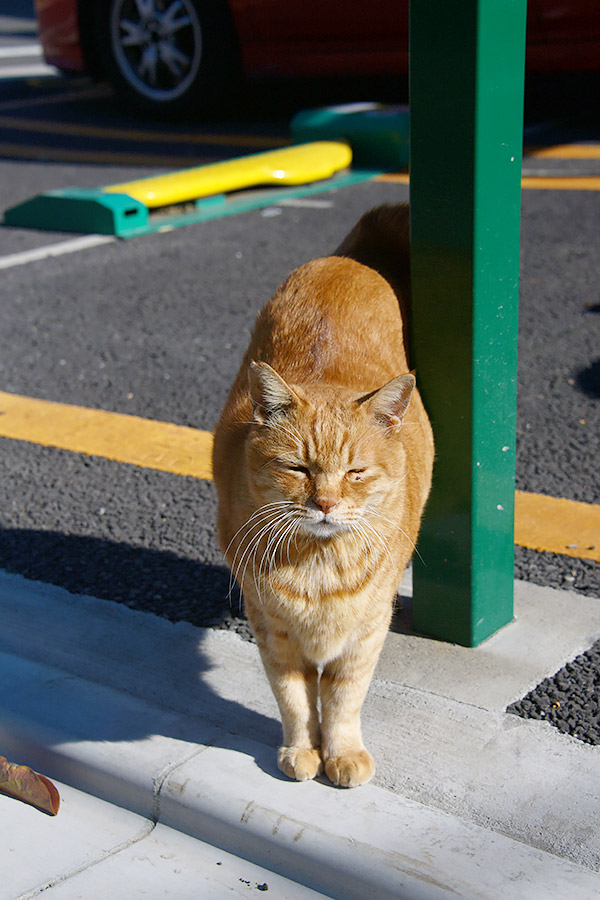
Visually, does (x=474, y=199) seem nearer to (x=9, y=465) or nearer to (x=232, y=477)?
(x=232, y=477)

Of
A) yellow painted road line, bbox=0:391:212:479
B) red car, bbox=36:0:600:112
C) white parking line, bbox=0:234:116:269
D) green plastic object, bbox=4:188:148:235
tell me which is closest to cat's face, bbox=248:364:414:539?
yellow painted road line, bbox=0:391:212:479

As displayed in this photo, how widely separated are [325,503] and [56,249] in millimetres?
4993

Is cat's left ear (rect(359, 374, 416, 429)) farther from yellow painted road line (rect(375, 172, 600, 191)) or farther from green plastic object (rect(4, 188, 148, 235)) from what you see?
yellow painted road line (rect(375, 172, 600, 191))

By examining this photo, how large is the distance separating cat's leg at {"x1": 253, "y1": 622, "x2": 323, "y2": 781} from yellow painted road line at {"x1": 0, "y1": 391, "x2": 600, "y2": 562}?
3.86ft

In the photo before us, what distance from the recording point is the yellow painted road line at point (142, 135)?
908 cm

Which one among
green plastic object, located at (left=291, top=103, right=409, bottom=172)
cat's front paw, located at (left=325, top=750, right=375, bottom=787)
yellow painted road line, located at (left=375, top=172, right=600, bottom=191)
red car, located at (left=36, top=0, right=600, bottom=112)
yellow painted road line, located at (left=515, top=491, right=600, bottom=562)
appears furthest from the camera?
green plastic object, located at (left=291, top=103, right=409, bottom=172)

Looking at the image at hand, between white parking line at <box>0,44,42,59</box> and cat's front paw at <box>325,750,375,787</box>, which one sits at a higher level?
white parking line at <box>0,44,42,59</box>

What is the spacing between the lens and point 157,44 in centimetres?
913

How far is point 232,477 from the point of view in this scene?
2.62 m

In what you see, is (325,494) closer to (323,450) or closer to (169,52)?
(323,450)

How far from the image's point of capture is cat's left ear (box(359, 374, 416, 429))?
2283 millimetres

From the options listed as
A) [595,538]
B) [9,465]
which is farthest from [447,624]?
[9,465]

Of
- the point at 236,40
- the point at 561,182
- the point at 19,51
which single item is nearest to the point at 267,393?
the point at 561,182

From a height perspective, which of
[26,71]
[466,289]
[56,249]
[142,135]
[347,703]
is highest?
[26,71]
